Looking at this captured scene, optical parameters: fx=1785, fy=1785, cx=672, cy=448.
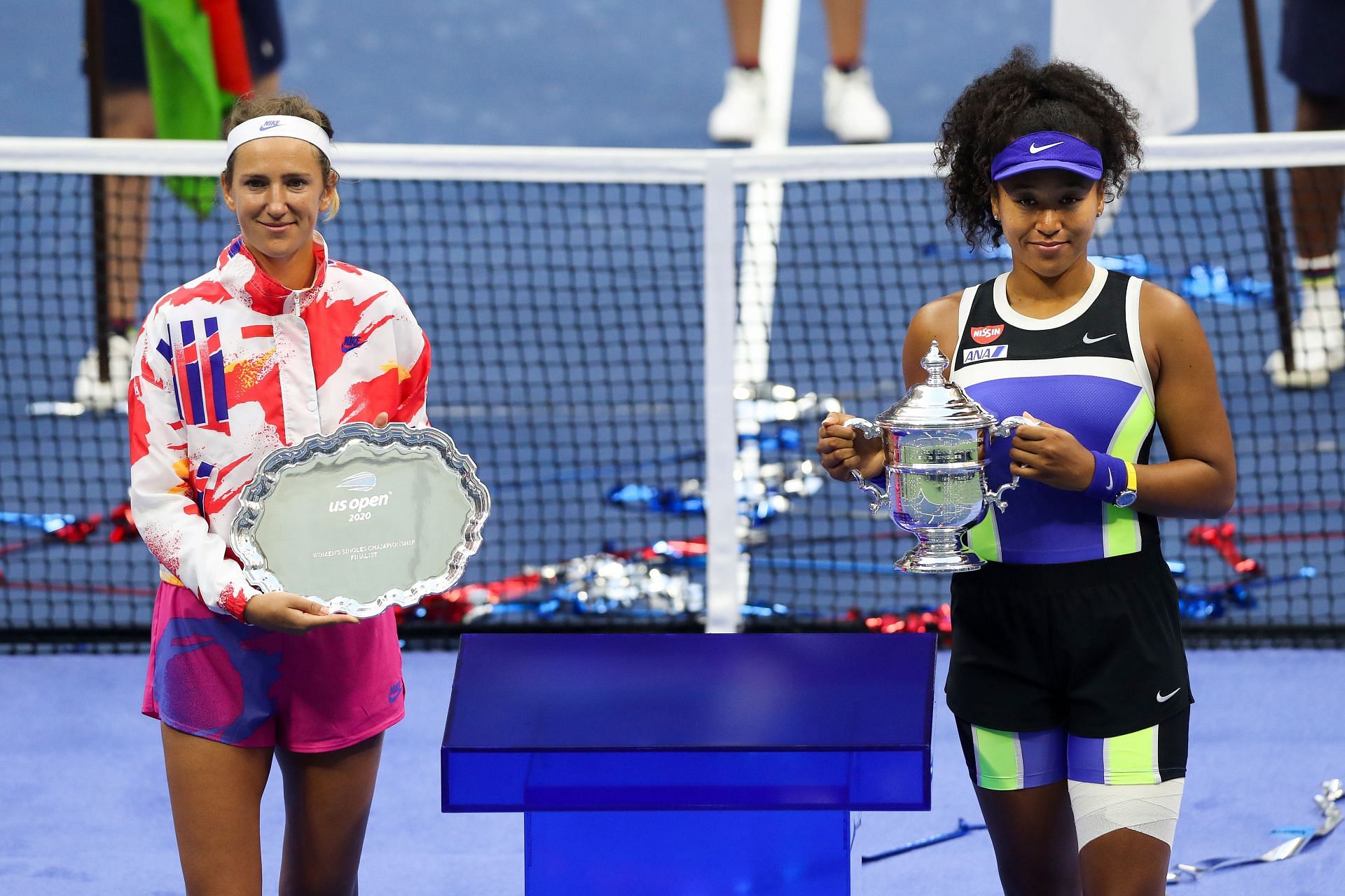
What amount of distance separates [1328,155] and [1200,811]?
1865 millimetres

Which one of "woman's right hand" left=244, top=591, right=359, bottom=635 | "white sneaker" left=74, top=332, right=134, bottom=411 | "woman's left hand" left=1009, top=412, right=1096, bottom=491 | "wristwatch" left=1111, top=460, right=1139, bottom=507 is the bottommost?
"woman's right hand" left=244, top=591, right=359, bottom=635

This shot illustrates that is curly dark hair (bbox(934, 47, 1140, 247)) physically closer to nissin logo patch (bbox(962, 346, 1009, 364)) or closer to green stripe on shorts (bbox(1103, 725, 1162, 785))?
nissin logo patch (bbox(962, 346, 1009, 364))

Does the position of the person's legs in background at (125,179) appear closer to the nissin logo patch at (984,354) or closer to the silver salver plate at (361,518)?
the silver salver plate at (361,518)

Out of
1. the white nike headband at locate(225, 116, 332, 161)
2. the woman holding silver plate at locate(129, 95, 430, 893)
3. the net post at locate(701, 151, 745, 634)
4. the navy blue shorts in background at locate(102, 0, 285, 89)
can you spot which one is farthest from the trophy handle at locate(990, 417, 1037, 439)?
the navy blue shorts in background at locate(102, 0, 285, 89)

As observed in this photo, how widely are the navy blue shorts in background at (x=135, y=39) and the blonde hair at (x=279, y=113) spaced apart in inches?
197

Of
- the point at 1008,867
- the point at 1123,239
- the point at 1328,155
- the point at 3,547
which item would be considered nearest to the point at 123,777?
the point at 3,547

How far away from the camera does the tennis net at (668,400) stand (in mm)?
5047

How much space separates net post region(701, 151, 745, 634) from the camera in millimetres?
5035

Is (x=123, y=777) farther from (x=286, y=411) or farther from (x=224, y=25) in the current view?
(x=224, y=25)

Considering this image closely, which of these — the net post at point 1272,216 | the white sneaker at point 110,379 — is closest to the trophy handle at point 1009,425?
the net post at point 1272,216

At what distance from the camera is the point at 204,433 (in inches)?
107

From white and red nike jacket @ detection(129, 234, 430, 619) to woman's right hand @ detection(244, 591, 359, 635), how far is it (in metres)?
0.09

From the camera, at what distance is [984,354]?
8.86 feet

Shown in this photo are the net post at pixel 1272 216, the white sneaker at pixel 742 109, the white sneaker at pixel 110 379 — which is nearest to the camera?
the net post at pixel 1272 216
